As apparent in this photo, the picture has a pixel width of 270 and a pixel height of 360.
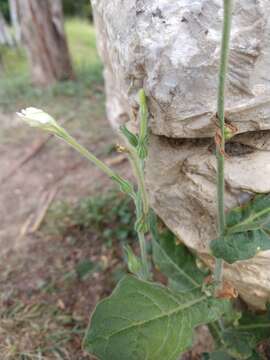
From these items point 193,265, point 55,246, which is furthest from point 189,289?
point 55,246

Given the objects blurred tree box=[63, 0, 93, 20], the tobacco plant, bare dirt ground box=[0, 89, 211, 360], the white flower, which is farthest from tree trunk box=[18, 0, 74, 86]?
blurred tree box=[63, 0, 93, 20]

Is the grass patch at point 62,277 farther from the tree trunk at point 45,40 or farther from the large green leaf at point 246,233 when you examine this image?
the tree trunk at point 45,40

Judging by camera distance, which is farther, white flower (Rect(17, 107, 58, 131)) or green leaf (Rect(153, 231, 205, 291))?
green leaf (Rect(153, 231, 205, 291))

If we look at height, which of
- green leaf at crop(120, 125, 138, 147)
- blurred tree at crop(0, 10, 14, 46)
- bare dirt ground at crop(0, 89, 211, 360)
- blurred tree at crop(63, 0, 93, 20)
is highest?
green leaf at crop(120, 125, 138, 147)

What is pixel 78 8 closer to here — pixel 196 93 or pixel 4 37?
pixel 4 37

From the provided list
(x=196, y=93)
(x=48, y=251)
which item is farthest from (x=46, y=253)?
(x=196, y=93)

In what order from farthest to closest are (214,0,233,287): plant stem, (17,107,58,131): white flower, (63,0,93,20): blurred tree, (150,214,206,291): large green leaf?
(63,0,93,20): blurred tree
(150,214,206,291): large green leaf
(17,107,58,131): white flower
(214,0,233,287): plant stem

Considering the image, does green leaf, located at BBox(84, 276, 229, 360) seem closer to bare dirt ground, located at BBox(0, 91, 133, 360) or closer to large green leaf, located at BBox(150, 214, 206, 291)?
large green leaf, located at BBox(150, 214, 206, 291)

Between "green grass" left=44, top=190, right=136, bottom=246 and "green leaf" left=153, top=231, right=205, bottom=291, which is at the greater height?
"green leaf" left=153, top=231, right=205, bottom=291
